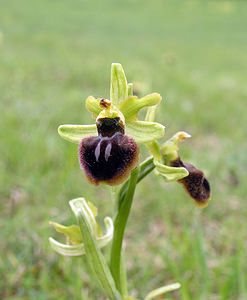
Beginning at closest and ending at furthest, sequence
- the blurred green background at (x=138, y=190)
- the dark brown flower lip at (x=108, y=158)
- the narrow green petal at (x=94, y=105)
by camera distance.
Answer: the dark brown flower lip at (x=108, y=158) < the narrow green petal at (x=94, y=105) < the blurred green background at (x=138, y=190)

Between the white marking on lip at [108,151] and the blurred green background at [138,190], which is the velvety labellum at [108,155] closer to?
the white marking on lip at [108,151]

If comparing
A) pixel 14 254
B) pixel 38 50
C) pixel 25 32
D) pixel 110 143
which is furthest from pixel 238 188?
pixel 25 32

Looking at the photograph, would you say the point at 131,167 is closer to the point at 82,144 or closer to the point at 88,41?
the point at 82,144

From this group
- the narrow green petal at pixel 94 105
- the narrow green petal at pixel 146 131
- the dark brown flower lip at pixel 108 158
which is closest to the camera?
the dark brown flower lip at pixel 108 158

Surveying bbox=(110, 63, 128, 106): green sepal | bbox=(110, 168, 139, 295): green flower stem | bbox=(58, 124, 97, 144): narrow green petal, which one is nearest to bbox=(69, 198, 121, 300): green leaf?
bbox=(110, 168, 139, 295): green flower stem

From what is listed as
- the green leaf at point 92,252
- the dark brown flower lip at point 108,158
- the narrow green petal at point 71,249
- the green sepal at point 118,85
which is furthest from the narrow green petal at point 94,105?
the narrow green petal at point 71,249

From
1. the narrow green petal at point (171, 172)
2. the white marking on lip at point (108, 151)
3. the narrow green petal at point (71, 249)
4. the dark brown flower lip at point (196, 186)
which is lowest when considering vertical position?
the narrow green petal at point (71, 249)

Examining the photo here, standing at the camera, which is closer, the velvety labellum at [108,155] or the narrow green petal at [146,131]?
the velvety labellum at [108,155]

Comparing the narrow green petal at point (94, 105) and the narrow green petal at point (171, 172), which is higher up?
the narrow green petal at point (94, 105)
